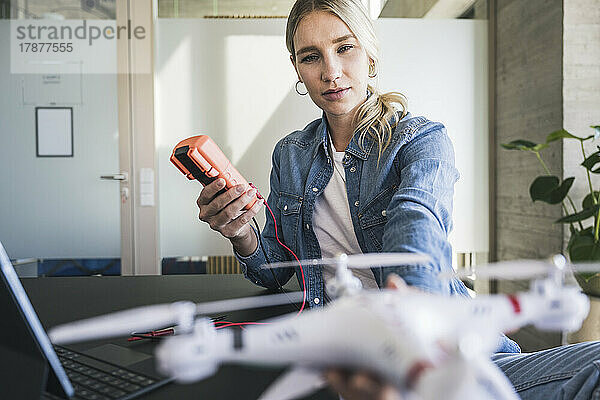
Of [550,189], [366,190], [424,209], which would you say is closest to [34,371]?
[424,209]

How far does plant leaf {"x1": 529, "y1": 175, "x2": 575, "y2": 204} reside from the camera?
7.30 ft

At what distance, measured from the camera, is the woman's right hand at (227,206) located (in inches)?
41.7

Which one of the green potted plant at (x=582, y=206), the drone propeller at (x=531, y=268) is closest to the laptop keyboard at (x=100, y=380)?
the drone propeller at (x=531, y=268)

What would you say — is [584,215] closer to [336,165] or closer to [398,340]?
[336,165]

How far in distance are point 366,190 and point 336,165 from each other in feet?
0.42

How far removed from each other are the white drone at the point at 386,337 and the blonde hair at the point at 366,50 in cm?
80

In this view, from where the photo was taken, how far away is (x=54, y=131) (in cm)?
279

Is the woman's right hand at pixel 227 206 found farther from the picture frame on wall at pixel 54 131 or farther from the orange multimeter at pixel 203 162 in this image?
the picture frame on wall at pixel 54 131

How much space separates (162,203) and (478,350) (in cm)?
267

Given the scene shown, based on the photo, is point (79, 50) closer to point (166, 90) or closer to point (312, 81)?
point (166, 90)

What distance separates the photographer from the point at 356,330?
33 centimetres

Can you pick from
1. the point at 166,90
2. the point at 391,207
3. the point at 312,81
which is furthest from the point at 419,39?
the point at 391,207

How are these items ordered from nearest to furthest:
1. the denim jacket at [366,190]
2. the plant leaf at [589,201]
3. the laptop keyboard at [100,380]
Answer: the laptop keyboard at [100,380], the denim jacket at [366,190], the plant leaf at [589,201]

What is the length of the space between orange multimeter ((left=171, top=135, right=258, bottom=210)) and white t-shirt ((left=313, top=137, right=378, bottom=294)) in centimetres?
20
